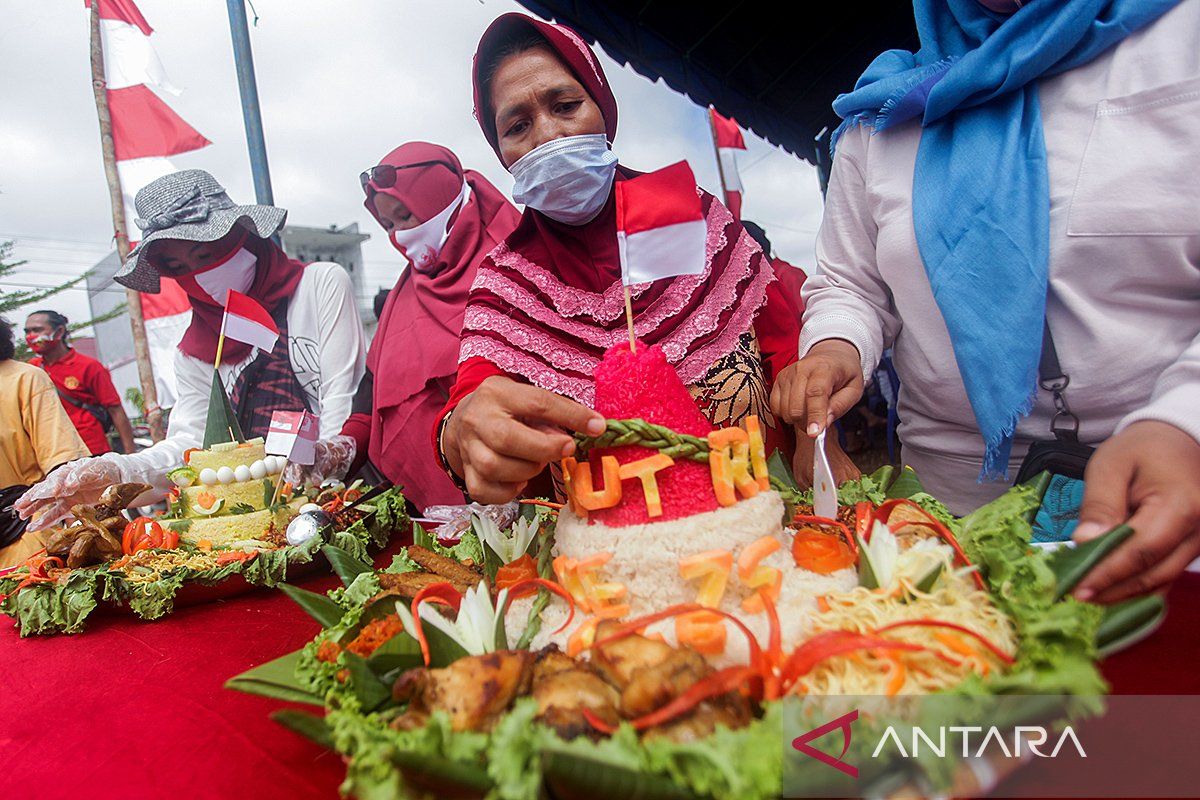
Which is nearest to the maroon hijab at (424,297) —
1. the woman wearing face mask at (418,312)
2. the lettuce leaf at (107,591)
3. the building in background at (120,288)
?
the woman wearing face mask at (418,312)

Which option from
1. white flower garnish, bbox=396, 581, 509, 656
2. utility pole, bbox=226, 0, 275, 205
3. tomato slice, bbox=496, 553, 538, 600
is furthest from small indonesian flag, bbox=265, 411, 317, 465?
utility pole, bbox=226, 0, 275, 205

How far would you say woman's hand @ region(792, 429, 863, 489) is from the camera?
174cm

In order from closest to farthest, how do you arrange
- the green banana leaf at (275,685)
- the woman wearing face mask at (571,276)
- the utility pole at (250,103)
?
1. the green banana leaf at (275,685)
2. the woman wearing face mask at (571,276)
3. the utility pole at (250,103)

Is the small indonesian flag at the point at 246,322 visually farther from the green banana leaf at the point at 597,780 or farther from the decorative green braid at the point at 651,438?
the green banana leaf at the point at 597,780

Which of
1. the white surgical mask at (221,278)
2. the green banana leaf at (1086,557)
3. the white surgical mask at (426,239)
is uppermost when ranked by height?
the white surgical mask at (426,239)

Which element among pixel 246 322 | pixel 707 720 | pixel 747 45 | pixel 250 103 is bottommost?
pixel 707 720

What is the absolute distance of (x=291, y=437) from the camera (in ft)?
7.84

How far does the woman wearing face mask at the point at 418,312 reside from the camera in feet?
9.69

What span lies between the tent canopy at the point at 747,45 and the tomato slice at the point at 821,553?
4400mm

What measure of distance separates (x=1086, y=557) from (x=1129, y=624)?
0.09 metres

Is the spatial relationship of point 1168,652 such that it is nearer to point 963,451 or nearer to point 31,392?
point 963,451

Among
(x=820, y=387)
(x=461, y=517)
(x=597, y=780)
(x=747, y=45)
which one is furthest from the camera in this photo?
(x=747, y=45)

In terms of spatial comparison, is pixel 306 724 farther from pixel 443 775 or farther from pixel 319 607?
pixel 319 607

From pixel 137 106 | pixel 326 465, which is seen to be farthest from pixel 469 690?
pixel 137 106
